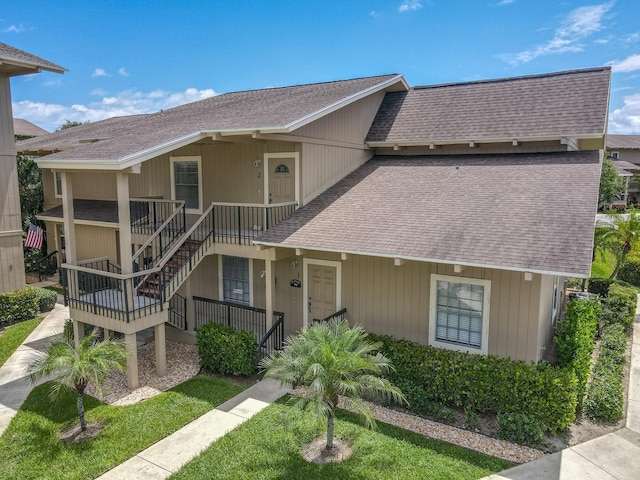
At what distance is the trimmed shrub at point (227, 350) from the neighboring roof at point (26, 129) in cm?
2570

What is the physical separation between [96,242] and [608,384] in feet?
55.6

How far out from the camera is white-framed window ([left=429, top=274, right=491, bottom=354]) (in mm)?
9352

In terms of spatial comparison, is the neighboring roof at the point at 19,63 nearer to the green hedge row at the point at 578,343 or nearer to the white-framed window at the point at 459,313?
the white-framed window at the point at 459,313

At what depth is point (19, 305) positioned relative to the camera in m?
14.7

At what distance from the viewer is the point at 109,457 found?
23.9ft

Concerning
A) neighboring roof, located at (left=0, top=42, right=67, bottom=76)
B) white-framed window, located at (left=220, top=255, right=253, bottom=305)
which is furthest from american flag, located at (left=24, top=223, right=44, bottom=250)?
white-framed window, located at (left=220, top=255, right=253, bottom=305)

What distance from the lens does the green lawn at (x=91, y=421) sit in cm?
711

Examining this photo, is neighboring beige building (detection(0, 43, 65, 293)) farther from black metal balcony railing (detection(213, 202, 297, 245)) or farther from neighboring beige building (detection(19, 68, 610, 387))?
black metal balcony railing (detection(213, 202, 297, 245))

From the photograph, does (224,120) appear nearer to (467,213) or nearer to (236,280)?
(236,280)

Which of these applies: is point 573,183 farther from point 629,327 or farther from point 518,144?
point 629,327

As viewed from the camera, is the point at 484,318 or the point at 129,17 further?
the point at 129,17

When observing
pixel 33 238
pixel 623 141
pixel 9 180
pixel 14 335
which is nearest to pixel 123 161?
pixel 14 335

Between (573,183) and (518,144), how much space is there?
9.38ft

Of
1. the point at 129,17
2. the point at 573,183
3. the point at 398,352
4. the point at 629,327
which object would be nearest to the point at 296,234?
the point at 398,352
